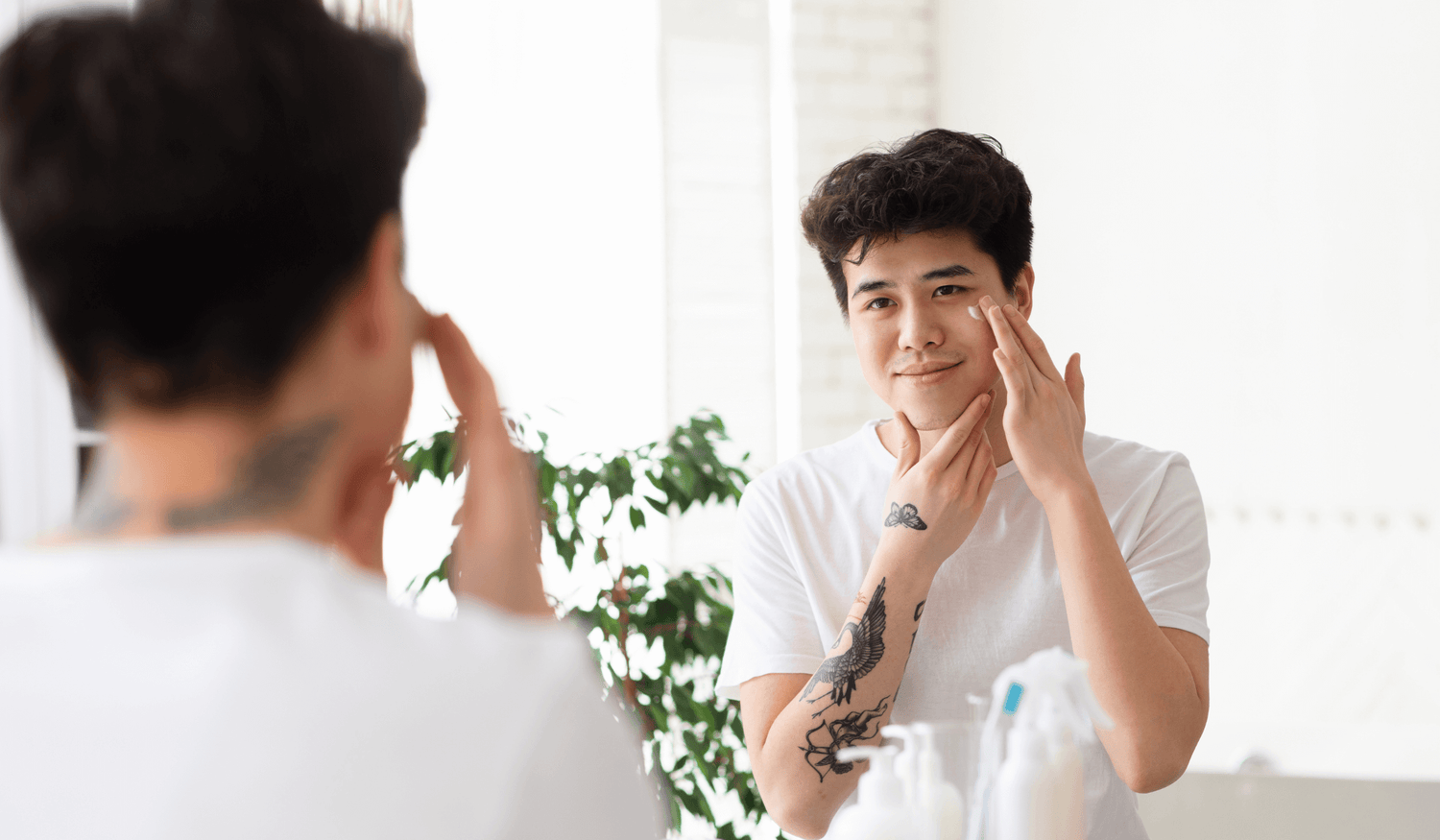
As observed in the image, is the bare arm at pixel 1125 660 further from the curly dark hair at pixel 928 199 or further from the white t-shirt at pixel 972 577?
the curly dark hair at pixel 928 199

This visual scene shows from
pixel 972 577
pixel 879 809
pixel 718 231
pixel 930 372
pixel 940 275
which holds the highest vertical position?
pixel 718 231

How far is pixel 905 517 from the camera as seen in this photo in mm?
1199

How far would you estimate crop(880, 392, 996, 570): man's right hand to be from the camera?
3.89 ft

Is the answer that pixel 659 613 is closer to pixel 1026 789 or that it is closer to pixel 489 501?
pixel 1026 789

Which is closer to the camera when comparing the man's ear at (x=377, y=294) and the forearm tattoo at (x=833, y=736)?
the man's ear at (x=377, y=294)

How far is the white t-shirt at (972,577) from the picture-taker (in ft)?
4.03

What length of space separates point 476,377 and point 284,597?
0.57 ft

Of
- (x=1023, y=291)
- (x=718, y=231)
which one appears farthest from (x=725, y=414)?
(x=1023, y=291)

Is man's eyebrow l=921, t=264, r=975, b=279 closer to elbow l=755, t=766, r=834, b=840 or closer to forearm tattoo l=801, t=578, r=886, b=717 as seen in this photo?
forearm tattoo l=801, t=578, r=886, b=717

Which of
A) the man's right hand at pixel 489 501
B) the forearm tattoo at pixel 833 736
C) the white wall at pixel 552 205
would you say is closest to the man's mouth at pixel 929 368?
the forearm tattoo at pixel 833 736

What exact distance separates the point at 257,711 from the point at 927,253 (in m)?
1.01

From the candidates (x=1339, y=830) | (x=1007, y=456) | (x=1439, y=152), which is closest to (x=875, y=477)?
(x=1007, y=456)

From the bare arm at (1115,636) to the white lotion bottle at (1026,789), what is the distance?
0.23 metres

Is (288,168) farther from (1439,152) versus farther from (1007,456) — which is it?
(1439,152)
